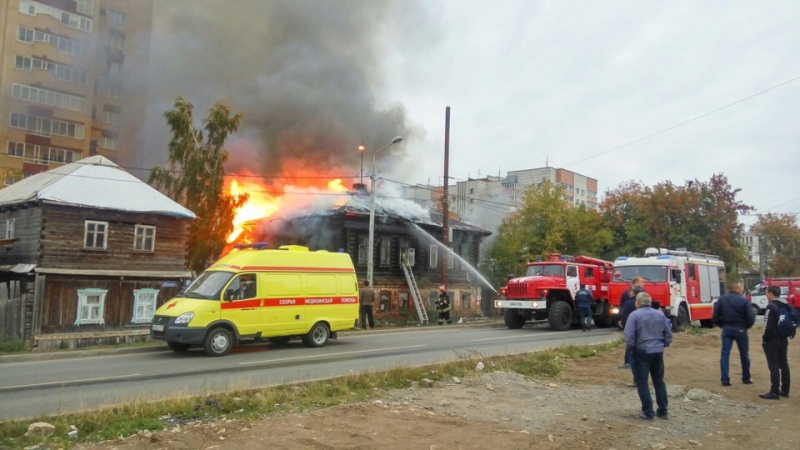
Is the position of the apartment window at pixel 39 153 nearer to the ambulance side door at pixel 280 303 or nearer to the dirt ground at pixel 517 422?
the ambulance side door at pixel 280 303

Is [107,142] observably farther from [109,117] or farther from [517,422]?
[517,422]

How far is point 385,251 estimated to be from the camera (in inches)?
1249

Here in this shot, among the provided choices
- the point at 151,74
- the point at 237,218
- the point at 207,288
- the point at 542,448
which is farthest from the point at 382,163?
the point at 542,448


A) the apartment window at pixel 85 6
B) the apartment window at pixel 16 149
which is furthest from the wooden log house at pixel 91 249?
the apartment window at pixel 85 6

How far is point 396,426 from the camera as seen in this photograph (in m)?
6.65

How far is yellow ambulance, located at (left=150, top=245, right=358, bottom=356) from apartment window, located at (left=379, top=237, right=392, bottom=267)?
48.9 ft

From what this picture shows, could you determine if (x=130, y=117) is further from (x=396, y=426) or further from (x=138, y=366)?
(x=396, y=426)

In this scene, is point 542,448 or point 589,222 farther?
point 589,222

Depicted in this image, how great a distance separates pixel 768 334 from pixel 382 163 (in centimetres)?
2721

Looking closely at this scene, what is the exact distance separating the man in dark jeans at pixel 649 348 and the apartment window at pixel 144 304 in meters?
18.5

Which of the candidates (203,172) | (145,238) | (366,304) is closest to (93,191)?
(145,238)

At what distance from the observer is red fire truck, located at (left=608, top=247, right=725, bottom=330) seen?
20.0 metres

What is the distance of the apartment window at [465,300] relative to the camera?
3553 cm

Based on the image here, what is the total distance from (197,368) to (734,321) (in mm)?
9545
